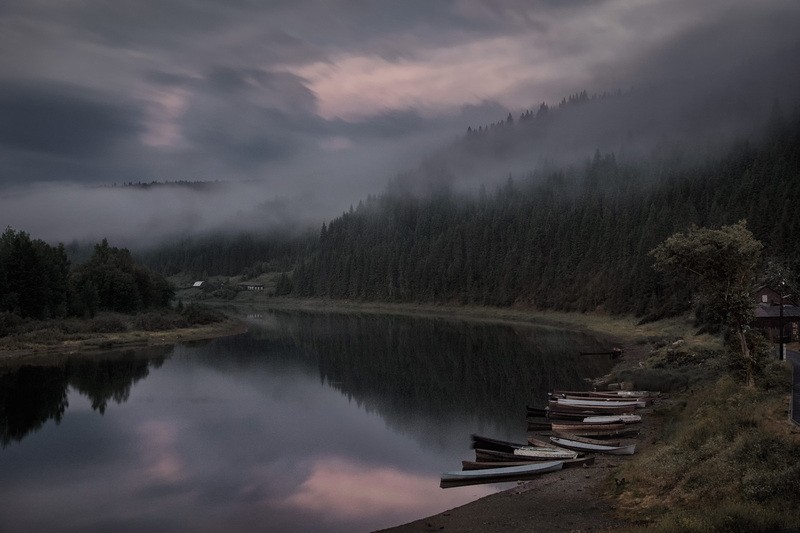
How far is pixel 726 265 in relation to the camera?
37.9 metres

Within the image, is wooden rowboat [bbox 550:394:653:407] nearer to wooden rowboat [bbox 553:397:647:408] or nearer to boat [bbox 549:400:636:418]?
wooden rowboat [bbox 553:397:647:408]

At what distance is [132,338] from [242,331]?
30.8 metres

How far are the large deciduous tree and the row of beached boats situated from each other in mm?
8085

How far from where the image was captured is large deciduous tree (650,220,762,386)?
121ft

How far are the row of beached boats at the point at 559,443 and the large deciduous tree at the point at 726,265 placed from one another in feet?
26.5

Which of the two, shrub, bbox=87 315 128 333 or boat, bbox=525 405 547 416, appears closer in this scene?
boat, bbox=525 405 547 416

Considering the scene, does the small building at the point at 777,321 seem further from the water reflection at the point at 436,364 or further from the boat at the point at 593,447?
the boat at the point at 593,447

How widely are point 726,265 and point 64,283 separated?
105431mm

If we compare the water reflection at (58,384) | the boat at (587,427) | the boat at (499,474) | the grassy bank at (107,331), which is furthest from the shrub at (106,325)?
the boat at (499,474)

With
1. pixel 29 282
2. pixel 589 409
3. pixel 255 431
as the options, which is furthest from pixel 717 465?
pixel 29 282

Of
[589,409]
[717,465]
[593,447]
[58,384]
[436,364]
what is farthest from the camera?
[436,364]

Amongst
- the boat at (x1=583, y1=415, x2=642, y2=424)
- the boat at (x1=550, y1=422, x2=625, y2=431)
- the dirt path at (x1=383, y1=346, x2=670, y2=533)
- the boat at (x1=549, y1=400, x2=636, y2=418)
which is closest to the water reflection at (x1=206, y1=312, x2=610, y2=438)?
the boat at (x1=549, y1=400, x2=636, y2=418)

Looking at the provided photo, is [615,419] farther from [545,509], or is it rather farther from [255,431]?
[255,431]

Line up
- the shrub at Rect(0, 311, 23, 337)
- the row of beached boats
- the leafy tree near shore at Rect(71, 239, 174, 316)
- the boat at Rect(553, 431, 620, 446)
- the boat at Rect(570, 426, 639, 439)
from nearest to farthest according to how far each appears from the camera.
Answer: the row of beached boats
the boat at Rect(553, 431, 620, 446)
the boat at Rect(570, 426, 639, 439)
the shrub at Rect(0, 311, 23, 337)
the leafy tree near shore at Rect(71, 239, 174, 316)
